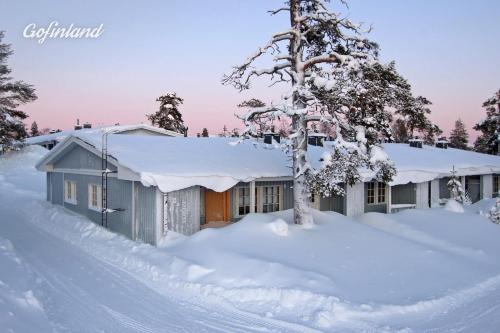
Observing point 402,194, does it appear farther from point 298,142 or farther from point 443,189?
point 298,142

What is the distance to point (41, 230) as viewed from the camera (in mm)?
14617

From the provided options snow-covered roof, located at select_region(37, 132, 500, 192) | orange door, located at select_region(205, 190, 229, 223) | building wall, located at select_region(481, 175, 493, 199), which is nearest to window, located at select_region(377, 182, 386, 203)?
snow-covered roof, located at select_region(37, 132, 500, 192)

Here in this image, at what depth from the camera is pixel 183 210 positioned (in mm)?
13133

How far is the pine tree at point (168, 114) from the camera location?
5128 centimetres

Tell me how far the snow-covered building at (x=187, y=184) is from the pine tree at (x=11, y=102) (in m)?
18.5

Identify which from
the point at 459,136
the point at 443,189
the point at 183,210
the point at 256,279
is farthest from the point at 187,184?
the point at 459,136

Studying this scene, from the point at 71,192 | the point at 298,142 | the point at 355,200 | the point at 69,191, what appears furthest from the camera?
the point at 69,191

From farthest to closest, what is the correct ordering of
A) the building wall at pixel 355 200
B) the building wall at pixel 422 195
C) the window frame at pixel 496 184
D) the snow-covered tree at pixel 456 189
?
the window frame at pixel 496 184 → the snow-covered tree at pixel 456 189 → the building wall at pixel 422 195 → the building wall at pixel 355 200

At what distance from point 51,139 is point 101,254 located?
35055mm

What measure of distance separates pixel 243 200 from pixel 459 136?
65126 mm

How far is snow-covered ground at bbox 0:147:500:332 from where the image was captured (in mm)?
7188

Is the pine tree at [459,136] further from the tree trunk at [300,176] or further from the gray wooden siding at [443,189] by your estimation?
the tree trunk at [300,176]

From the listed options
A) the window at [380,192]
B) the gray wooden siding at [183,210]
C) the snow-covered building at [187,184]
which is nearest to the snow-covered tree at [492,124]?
the snow-covered building at [187,184]

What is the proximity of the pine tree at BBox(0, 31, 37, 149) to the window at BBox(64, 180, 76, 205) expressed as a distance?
808 inches
